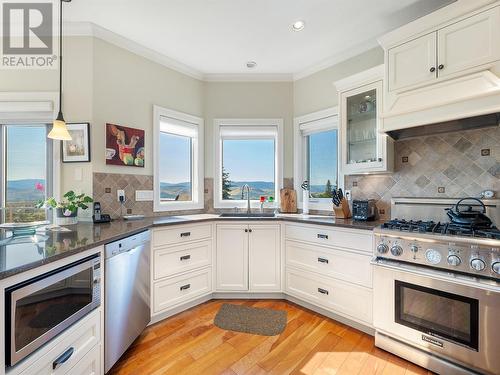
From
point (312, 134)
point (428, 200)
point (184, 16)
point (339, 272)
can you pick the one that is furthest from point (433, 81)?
point (184, 16)

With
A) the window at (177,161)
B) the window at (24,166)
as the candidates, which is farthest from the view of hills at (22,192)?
the window at (177,161)

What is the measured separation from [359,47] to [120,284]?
312 cm

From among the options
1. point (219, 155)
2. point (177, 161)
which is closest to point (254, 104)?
point (219, 155)

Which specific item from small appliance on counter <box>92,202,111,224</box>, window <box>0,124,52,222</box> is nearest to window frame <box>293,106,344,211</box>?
small appliance on counter <box>92,202,111,224</box>

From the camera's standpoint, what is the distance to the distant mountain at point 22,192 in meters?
2.30

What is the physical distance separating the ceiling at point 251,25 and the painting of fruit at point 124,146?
3.11 feet

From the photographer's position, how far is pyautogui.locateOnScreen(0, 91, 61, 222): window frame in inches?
87.6

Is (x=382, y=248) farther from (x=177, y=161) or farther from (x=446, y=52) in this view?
(x=177, y=161)

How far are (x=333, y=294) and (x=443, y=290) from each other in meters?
0.87

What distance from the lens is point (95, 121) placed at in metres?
2.29

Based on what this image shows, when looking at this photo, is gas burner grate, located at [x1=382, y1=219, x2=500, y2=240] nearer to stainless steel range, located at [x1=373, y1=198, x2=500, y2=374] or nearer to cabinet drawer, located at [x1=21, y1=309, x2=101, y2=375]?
stainless steel range, located at [x1=373, y1=198, x2=500, y2=374]

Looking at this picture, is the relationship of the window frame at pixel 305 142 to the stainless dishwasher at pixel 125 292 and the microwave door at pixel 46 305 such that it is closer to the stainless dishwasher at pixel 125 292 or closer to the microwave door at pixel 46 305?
the stainless dishwasher at pixel 125 292

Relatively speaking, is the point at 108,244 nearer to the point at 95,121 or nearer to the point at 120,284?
the point at 120,284

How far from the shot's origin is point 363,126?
7.73ft
